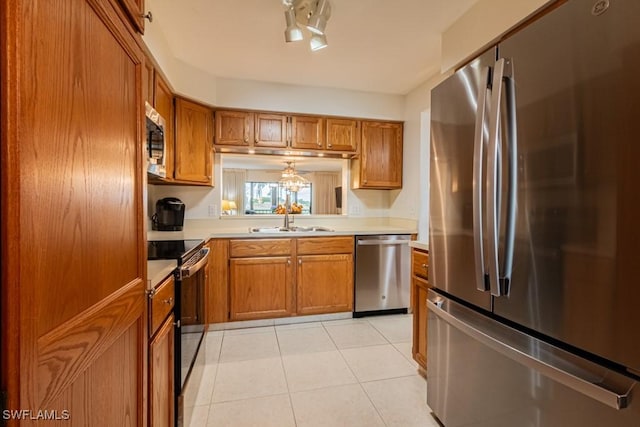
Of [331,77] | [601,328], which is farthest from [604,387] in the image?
[331,77]

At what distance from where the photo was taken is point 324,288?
3027 millimetres

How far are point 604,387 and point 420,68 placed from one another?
265cm

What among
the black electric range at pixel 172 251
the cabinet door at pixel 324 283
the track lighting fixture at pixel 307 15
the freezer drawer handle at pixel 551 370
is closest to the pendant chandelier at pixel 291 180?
the cabinet door at pixel 324 283

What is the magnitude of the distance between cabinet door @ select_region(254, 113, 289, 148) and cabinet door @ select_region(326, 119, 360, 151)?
1.58 ft

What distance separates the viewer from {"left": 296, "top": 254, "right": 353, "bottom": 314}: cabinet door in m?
2.98

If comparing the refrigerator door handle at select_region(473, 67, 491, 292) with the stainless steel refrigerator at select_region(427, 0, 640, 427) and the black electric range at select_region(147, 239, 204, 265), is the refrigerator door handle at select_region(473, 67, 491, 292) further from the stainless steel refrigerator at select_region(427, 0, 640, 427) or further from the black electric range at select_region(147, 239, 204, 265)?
the black electric range at select_region(147, 239, 204, 265)

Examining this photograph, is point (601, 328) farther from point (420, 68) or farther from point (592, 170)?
point (420, 68)

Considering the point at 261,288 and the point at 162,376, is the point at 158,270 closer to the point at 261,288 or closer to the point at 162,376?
the point at 162,376

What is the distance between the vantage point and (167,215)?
9.17 ft

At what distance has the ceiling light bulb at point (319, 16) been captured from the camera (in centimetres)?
175

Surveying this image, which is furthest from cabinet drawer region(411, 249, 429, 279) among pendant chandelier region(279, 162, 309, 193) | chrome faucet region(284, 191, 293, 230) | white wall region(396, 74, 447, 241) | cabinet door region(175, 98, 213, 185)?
cabinet door region(175, 98, 213, 185)

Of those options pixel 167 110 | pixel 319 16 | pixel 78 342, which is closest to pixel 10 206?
pixel 78 342

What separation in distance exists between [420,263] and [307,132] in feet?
6.20

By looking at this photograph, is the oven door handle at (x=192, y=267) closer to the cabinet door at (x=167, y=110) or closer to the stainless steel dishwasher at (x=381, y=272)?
the cabinet door at (x=167, y=110)
